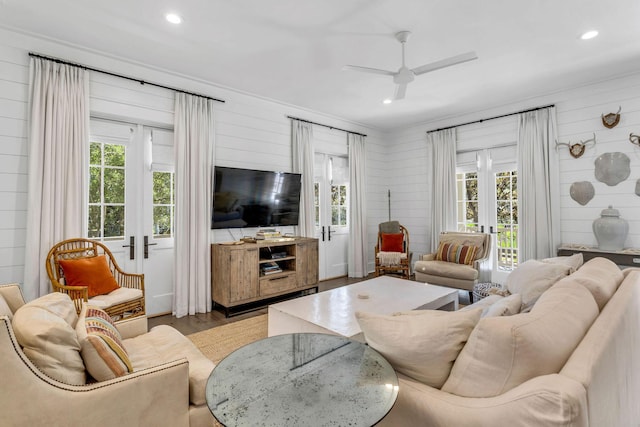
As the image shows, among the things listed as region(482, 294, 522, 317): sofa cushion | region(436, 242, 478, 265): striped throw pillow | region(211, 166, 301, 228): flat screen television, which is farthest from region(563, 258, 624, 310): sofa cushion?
region(211, 166, 301, 228): flat screen television

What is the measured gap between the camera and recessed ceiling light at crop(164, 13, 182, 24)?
269 centimetres

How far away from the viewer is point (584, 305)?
1.34 meters

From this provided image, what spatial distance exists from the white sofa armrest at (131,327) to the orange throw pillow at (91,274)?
1.07 metres

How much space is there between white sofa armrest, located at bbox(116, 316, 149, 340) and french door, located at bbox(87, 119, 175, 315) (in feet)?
5.79

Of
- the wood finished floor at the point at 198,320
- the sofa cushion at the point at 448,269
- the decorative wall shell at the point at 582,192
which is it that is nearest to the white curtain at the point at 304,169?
the wood finished floor at the point at 198,320

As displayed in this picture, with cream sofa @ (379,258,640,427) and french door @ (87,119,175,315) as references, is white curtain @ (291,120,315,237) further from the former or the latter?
cream sofa @ (379,258,640,427)

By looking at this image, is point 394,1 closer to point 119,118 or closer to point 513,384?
point 513,384

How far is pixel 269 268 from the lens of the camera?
14.0 feet

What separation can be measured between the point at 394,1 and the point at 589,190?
366 centimetres

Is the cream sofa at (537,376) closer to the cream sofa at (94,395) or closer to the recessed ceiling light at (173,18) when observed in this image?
the cream sofa at (94,395)

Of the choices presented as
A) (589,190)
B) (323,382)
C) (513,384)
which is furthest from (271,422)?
(589,190)

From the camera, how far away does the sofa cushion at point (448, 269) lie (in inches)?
166

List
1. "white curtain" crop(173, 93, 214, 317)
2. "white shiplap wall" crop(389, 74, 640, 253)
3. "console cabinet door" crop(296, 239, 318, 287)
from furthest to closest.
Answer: "console cabinet door" crop(296, 239, 318, 287) → "white shiplap wall" crop(389, 74, 640, 253) → "white curtain" crop(173, 93, 214, 317)

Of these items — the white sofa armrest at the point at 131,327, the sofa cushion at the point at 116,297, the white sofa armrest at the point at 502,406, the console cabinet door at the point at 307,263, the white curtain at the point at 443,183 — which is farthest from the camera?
the white curtain at the point at 443,183
